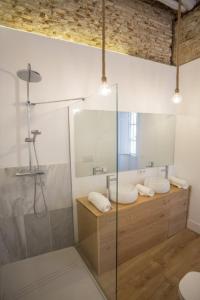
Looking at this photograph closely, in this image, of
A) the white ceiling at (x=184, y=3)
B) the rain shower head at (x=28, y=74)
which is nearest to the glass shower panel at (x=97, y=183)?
the rain shower head at (x=28, y=74)

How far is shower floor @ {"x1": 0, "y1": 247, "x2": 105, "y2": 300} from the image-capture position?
1.62 metres

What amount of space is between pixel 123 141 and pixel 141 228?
1155 mm

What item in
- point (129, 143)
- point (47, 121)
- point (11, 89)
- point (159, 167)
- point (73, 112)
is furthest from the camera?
point (159, 167)

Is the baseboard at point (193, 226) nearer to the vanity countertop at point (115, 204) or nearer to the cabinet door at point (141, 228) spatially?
the cabinet door at point (141, 228)

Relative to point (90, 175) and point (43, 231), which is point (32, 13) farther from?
point (43, 231)

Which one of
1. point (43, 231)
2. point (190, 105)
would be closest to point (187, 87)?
point (190, 105)

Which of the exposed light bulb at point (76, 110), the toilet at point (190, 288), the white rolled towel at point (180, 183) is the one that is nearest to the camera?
the toilet at point (190, 288)

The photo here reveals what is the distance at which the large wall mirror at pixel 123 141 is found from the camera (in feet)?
6.59

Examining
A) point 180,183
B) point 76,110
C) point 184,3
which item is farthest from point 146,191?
point 184,3

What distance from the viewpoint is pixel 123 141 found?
7.97 feet

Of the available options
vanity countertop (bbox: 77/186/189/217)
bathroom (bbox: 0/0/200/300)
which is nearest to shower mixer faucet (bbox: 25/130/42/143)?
bathroom (bbox: 0/0/200/300)

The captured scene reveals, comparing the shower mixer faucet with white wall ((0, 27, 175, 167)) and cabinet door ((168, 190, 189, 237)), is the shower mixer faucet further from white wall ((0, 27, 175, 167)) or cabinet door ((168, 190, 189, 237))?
cabinet door ((168, 190, 189, 237))

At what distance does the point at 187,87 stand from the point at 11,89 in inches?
97.6

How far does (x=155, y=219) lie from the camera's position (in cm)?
224
